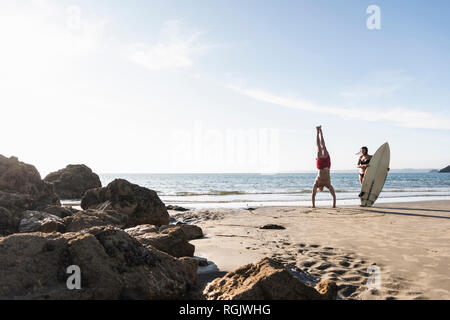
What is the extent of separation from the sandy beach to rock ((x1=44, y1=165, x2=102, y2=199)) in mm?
13261

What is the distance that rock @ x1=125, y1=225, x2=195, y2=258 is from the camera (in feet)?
11.5

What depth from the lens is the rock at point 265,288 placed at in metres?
2.16

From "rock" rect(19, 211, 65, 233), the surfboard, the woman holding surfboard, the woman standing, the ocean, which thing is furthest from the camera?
the ocean

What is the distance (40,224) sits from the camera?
4398 millimetres

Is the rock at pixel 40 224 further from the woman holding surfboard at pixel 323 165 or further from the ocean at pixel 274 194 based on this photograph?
the ocean at pixel 274 194

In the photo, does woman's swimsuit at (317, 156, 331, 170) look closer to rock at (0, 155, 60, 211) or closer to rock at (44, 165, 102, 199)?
rock at (0, 155, 60, 211)

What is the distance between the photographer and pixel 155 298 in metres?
2.28

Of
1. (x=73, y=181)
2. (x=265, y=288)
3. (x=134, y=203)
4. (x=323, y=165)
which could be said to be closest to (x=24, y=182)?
(x=134, y=203)

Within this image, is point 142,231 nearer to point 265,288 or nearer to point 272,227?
point 265,288

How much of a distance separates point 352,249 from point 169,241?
98.4 inches

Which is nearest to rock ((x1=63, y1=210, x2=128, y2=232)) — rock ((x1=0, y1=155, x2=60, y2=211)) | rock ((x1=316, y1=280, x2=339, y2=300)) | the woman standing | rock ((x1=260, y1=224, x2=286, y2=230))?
rock ((x1=0, y1=155, x2=60, y2=211))

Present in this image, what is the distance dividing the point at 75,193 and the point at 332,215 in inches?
587

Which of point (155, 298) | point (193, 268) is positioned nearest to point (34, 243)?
point (155, 298)
